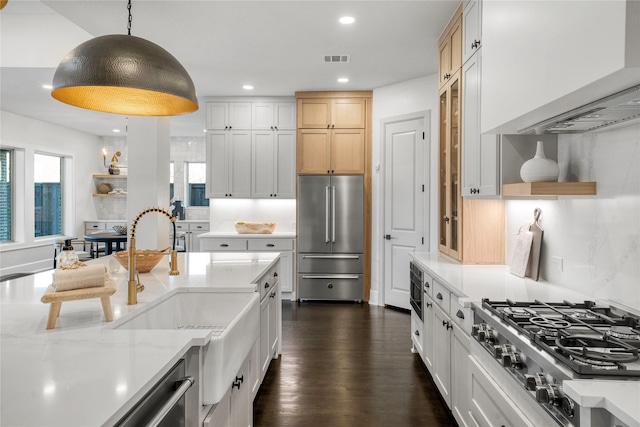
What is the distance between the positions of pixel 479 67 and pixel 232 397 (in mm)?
2343

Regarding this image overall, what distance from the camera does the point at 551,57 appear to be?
1.39m

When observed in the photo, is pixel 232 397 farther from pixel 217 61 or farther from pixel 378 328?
pixel 217 61

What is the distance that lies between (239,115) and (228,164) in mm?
706

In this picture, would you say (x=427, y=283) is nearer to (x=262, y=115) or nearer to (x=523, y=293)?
(x=523, y=293)

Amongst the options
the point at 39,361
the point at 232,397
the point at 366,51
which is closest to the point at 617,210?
the point at 232,397

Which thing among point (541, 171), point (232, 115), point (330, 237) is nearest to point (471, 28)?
point (541, 171)

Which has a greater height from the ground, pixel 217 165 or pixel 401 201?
pixel 217 165

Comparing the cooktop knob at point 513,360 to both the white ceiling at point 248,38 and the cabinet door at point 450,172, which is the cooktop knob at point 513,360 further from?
the white ceiling at point 248,38

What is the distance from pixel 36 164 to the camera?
7473mm

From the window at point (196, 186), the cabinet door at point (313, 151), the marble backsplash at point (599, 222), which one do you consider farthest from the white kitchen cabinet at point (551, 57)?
the window at point (196, 186)

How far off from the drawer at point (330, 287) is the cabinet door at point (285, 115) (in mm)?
2083

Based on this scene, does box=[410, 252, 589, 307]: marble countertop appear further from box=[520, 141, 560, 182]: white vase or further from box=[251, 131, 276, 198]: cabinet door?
box=[251, 131, 276, 198]: cabinet door

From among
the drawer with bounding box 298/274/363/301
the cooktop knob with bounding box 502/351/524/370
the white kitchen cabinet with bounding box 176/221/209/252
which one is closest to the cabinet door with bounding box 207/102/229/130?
the drawer with bounding box 298/274/363/301

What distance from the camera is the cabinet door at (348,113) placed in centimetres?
554
